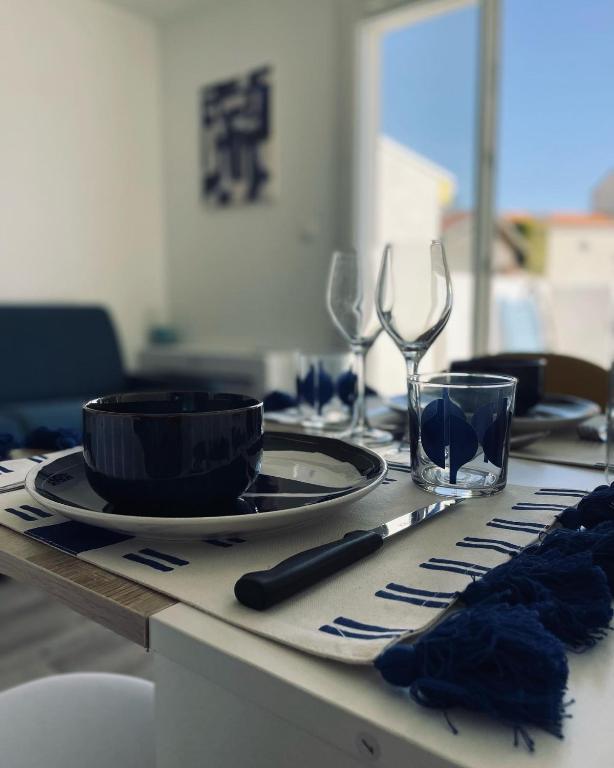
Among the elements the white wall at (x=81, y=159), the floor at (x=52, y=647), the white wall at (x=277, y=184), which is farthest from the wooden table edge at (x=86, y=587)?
the white wall at (x=81, y=159)

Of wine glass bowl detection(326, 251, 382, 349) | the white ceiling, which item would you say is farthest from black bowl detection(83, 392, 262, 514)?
the white ceiling

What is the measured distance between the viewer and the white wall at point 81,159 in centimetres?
317

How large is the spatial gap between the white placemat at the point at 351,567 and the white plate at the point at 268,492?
0.02m

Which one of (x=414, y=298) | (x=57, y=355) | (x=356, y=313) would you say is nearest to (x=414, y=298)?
(x=414, y=298)

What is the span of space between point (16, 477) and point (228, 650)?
0.40m

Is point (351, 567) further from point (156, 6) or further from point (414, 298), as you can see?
point (156, 6)

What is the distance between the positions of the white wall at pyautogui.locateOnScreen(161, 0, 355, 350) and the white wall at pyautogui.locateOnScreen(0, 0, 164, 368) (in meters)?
0.15

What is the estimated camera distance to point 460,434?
566mm

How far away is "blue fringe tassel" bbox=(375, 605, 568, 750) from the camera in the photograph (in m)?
0.29

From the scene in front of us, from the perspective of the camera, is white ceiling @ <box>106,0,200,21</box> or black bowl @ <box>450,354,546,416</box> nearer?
black bowl @ <box>450,354,546,416</box>

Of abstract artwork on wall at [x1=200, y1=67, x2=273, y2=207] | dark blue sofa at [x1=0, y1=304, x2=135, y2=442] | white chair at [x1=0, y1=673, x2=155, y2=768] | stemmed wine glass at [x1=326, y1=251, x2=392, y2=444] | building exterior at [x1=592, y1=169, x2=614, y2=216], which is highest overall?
abstract artwork on wall at [x1=200, y1=67, x2=273, y2=207]

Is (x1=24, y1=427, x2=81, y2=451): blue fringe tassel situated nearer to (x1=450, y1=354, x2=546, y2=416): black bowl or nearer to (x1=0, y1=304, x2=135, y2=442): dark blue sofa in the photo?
(x1=450, y1=354, x2=546, y2=416): black bowl

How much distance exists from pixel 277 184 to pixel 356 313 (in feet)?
8.56

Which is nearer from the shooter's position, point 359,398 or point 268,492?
point 268,492
